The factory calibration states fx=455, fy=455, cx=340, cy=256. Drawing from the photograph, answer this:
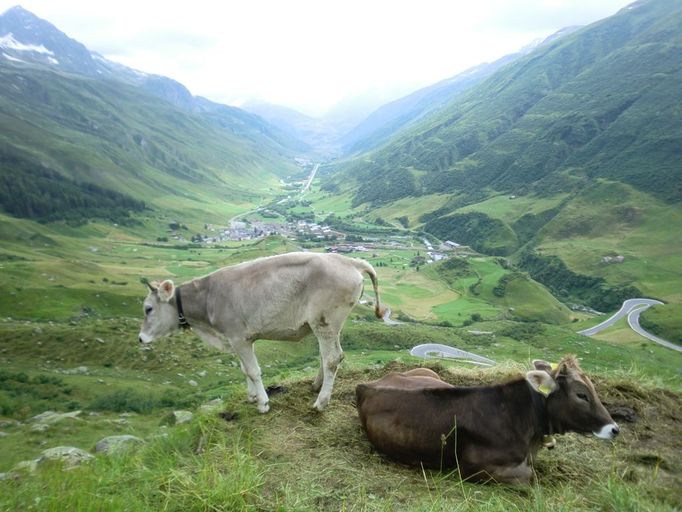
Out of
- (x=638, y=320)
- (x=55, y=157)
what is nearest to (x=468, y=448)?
(x=638, y=320)

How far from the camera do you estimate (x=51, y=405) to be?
28984 mm

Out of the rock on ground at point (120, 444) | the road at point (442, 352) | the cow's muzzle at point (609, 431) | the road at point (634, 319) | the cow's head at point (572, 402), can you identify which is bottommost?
the road at point (634, 319)

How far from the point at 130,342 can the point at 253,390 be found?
36.7m

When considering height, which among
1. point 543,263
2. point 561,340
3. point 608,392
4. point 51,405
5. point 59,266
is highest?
point 608,392

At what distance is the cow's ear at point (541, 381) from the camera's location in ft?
25.2

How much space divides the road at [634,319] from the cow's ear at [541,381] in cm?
9683

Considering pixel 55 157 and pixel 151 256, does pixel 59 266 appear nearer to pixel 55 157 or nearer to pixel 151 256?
pixel 151 256

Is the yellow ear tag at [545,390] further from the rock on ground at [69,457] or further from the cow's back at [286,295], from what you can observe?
the rock on ground at [69,457]

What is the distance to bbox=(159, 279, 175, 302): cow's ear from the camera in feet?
33.0

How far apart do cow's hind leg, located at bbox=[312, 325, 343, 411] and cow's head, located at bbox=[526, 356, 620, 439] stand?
150 inches

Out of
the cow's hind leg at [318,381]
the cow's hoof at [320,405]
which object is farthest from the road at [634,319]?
the cow's hoof at [320,405]

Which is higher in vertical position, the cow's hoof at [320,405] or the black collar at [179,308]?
the black collar at [179,308]

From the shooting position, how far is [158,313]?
10.4 metres

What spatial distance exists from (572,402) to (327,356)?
466 centimetres
